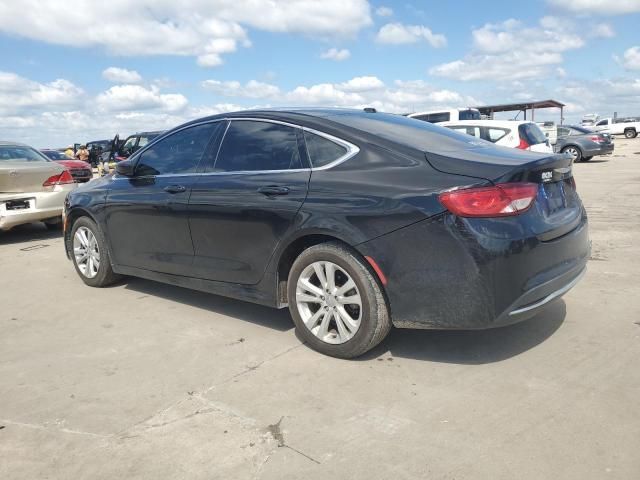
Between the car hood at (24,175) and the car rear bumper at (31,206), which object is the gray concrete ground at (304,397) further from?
the car hood at (24,175)

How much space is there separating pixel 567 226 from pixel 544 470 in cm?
159

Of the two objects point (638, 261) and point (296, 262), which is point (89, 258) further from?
point (638, 261)

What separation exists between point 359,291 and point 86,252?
3448 millimetres

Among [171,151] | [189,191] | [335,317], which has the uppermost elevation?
[171,151]

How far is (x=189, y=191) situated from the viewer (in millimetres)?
4363

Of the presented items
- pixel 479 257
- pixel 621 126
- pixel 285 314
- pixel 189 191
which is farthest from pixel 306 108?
pixel 621 126

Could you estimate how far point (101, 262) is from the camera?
17.7ft

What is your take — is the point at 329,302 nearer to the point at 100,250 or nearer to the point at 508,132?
the point at 100,250

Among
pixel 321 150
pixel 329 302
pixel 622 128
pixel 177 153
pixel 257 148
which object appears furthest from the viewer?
pixel 622 128

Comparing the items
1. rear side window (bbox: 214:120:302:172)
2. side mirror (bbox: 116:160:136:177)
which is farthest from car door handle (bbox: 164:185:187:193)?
side mirror (bbox: 116:160:136:177)

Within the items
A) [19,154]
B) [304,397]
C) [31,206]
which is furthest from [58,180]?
[304,397]

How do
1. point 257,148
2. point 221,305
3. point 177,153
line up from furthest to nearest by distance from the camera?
point 221,305, point 177,153, point 257,148

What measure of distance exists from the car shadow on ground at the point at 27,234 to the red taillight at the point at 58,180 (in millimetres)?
916

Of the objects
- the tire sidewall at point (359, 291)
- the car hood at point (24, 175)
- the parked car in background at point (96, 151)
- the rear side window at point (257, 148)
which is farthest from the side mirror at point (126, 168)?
the parked car in background at point (96, 151)
